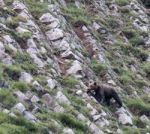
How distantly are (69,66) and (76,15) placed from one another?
7.84 meters

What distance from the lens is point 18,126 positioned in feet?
62.5

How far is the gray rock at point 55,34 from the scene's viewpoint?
2911 centimetres

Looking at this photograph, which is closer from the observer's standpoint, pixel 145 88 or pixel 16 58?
pixel 16 58

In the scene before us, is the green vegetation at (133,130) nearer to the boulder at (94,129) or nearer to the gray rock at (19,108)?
the boulder at (94,129)

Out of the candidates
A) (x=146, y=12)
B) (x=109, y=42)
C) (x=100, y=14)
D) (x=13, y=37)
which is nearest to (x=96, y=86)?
(x=13, y=37)

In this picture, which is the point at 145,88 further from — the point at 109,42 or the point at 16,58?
the point at 16,58

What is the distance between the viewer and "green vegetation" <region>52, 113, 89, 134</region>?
2145 cm

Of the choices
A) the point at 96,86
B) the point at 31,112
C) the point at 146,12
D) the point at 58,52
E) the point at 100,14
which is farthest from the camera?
the point at 146,12

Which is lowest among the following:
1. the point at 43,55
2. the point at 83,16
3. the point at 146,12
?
the point at 146,12

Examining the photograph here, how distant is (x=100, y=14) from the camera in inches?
1454

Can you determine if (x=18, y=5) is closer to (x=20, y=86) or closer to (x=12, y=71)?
(x=12, y=71)

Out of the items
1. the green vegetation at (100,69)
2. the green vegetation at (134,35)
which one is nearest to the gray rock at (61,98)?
the green vegetation at (100,69)

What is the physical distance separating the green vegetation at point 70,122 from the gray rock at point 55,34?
813cm

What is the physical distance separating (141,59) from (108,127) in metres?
11.6
